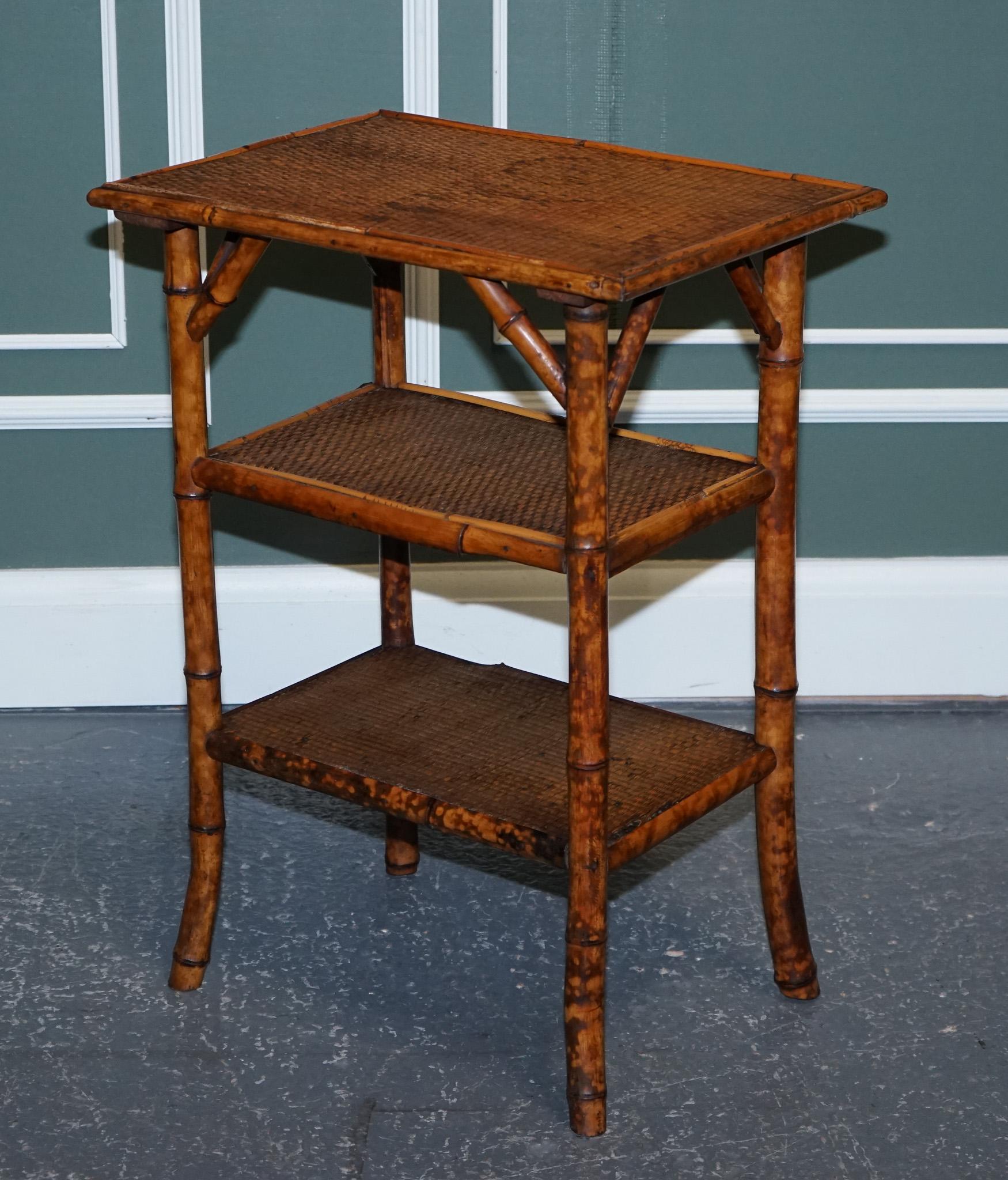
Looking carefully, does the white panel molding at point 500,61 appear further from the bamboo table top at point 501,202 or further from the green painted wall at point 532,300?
the bamboo table top at point 501,202

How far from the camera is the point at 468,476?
2.04 metres

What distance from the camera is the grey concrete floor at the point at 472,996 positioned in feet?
6.46

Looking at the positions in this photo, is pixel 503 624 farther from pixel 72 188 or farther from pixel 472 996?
pixel 72 188

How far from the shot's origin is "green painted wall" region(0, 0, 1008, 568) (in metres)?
2.69

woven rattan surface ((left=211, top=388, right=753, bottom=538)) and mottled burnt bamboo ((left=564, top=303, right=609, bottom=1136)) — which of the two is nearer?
mottled burnt bamboo ((left=564, top=303, right=609, bottom=1136))

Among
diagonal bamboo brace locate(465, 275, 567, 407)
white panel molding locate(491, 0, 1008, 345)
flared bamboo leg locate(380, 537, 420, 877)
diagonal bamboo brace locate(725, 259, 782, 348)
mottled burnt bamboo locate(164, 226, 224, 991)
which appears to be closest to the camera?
diagonal bamboo brace locate(465, 275, 567, 407)

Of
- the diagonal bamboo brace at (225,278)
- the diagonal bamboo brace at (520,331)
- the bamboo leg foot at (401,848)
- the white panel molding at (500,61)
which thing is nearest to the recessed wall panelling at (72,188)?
the white panel molding at (500,61)

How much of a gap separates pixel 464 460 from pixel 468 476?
64 millimetres

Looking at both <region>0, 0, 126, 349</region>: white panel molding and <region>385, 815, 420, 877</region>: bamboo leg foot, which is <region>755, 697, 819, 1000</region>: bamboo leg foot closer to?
<region>385, 815, 420, 877</region>: bamboo leg foot

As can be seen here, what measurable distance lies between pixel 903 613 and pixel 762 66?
96cm

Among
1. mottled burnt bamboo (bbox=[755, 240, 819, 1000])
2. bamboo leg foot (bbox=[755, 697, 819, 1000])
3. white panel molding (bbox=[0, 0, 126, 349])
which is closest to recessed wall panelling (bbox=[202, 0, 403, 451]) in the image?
white panel molding (bbox=[0, 0, 126, 349])

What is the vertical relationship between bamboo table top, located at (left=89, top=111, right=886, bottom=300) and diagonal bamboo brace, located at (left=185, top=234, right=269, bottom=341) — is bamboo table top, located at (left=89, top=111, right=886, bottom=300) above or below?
above

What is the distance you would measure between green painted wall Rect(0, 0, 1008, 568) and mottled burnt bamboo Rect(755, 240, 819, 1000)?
2.44 feet

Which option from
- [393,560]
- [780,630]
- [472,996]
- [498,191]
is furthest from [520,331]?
[472,996]
